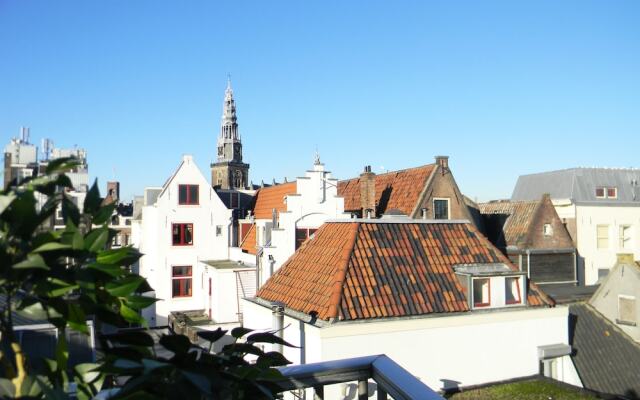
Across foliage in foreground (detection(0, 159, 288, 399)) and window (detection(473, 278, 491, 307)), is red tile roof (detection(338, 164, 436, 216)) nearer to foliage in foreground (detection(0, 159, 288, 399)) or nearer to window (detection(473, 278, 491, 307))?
window (detection(473, 278, 491, 307))

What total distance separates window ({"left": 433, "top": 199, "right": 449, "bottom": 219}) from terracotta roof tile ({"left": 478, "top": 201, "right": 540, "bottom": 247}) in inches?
208

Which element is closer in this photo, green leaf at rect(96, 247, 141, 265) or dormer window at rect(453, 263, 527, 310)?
green leaf at rect(96, 247, 141, 265)

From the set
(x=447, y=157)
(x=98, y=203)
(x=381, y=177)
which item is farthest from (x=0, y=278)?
(x=381, y=177)

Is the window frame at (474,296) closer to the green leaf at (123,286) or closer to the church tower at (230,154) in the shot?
the green leaf at (123,286)

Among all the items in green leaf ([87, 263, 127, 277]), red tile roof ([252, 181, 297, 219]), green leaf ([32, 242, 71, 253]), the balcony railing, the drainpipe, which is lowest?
the drainpipe

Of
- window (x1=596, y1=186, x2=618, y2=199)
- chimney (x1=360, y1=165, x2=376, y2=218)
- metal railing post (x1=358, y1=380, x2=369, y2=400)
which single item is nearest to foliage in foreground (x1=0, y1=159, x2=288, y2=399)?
metal railing post (x1=358, y1=380, x2=369, y2=400)

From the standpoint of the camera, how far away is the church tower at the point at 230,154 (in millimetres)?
76438

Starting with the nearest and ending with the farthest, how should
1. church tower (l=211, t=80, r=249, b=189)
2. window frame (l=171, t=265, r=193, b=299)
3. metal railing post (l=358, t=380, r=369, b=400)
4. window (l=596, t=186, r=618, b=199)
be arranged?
1. metal railing post (l=358, t=380, r=369, b=400)
2. window frame (l=171, t=265, r=193, b=299)
3. window (l=596, t=186, r=618, b=199)
4. church tower (l=211, t=80, r=249, b=189)

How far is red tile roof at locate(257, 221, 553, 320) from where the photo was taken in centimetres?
1273

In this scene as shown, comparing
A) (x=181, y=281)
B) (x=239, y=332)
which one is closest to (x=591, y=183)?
(x=181, y=281)

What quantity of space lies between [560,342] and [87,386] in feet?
50.3

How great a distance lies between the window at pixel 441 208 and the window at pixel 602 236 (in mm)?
11987

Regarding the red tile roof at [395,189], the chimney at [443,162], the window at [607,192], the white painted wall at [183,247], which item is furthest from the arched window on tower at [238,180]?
the chimney at [443,162]

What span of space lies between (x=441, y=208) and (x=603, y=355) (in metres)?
10.0
